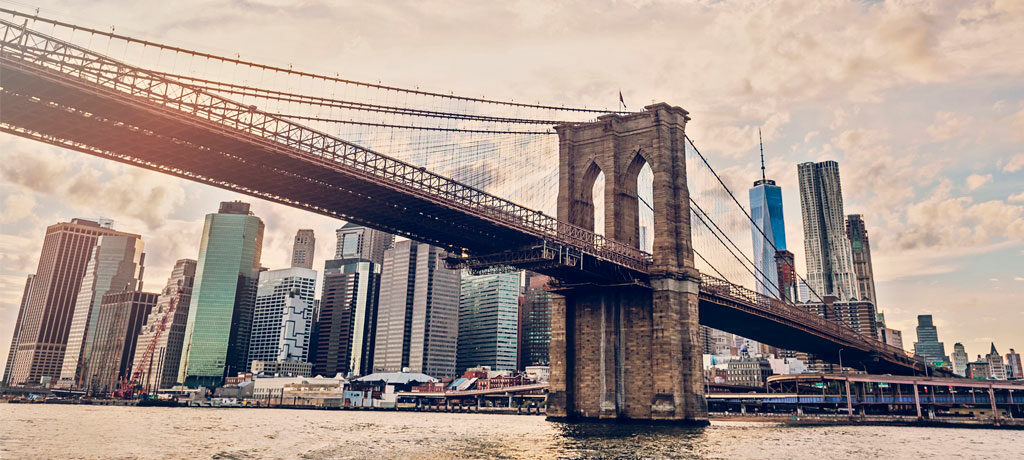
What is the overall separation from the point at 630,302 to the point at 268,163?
38109 millimetres

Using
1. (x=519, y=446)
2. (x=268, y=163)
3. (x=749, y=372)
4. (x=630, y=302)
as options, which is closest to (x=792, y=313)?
(x=630, y=302)

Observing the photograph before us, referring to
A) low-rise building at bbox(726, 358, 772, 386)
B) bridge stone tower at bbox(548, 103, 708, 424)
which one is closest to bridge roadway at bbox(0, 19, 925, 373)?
bridge stone tower at bbox(548, 103, 708, 424)

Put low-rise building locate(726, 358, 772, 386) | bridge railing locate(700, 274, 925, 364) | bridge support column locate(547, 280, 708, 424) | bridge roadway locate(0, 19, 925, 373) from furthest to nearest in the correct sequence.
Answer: low-rise building locate(726, 358, 772, 386)
bridge railing locate(700, 274, 925, 364)
bridge support column locate(547, 280, 708, 424)
bridge roadway locate(0, 19, 925, 373)

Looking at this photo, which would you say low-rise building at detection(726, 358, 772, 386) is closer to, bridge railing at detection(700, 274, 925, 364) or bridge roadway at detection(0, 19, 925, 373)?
bridge railing at detection(700, 274, 925, 364)

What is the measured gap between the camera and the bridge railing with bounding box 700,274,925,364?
7938 cm

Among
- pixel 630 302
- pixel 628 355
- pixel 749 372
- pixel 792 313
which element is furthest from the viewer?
pixel 749 372

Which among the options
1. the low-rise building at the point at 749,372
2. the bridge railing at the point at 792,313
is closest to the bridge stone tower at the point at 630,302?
the bridge railing at the point at 792,313

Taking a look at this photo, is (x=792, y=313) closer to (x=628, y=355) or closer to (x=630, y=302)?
(x=630, y=302)

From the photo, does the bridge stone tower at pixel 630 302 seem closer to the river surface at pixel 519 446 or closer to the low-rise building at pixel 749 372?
the river surface at pixel 519 446

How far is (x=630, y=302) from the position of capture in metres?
69.9

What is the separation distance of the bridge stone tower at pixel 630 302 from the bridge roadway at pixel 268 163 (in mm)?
3131

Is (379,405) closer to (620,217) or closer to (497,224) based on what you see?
(620,217)

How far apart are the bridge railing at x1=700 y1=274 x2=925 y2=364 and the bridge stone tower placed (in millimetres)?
7280

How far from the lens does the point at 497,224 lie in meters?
55.1
